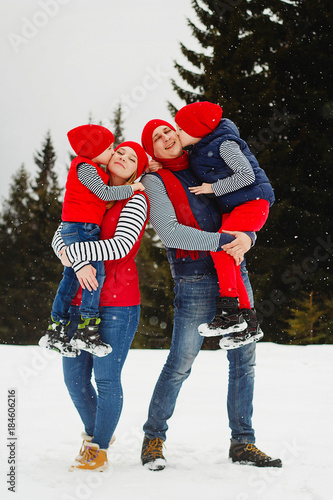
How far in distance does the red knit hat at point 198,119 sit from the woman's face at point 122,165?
0.40 meters

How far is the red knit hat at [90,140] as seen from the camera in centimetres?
267

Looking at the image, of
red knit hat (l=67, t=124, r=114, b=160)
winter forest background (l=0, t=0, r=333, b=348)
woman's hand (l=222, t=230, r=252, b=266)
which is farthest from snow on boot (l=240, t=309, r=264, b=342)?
winter forest background (l=0, t=0, r=333, b=348)

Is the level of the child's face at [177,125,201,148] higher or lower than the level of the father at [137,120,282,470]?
higher

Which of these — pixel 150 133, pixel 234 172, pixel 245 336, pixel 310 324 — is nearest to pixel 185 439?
pixel 245 336

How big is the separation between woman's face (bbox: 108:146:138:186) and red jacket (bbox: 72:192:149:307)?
0.17m

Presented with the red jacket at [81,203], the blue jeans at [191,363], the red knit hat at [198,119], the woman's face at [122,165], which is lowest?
the blue jeans at [191,363]

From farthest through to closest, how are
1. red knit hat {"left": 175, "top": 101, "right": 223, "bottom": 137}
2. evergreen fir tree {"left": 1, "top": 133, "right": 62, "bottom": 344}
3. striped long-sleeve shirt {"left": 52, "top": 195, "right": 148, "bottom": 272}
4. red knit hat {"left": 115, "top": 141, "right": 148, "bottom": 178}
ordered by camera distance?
evergreen fir tree {"left": 1, "top": 133, "right": 62, "bottom": 344} < red knit hat {"left": 175, "top": 101, "right": 223, "bottom": 137} < red knit hat {"left": 115, "top": 141, "right": 148, "bottom": 178} < striped long-sleeve shirt {"left": 52, "top": 195, "right": 148, "bottom": 272}

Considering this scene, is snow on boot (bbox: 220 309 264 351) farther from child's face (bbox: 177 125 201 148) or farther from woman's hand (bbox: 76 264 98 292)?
Result: child's face (bbox: 177 125 201 148)

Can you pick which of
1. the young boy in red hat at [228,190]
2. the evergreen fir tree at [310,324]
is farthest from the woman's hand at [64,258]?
the evergreen fir tree at [310,324]

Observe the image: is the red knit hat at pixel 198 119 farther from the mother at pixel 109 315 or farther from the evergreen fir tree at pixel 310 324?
the evergreen fir tree at pixel 310 324

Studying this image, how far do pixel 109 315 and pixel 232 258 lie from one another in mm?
748

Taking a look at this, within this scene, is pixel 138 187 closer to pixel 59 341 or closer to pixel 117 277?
pixel 117 277

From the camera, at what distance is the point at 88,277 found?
7.92ft

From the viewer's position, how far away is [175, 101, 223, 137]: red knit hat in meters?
2.86
